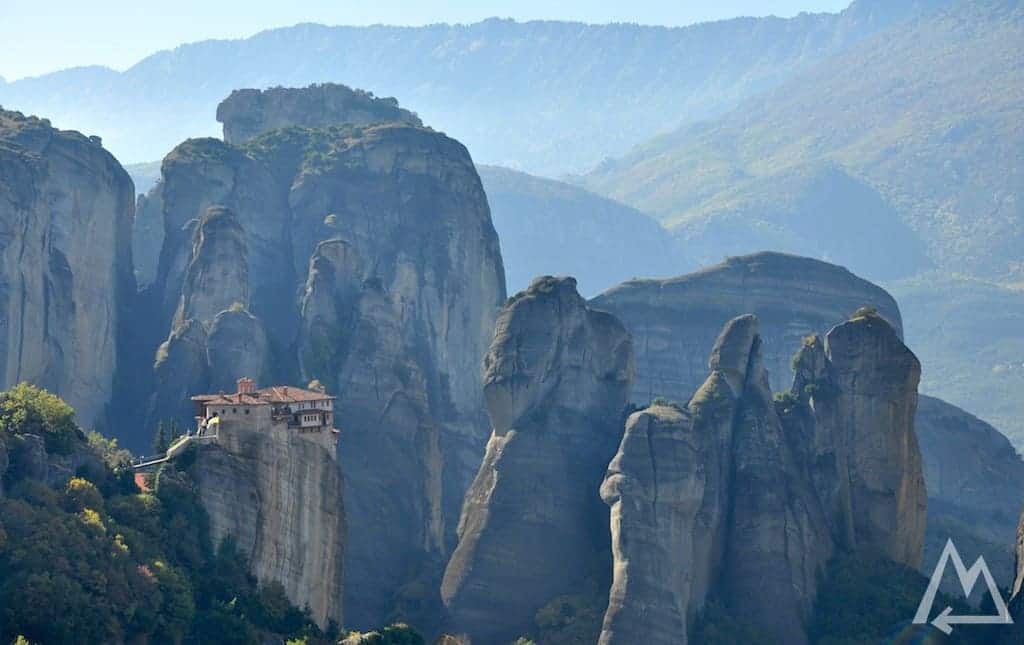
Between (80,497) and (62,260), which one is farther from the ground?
(62,260)

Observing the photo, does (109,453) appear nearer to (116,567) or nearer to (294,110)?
(116,567)

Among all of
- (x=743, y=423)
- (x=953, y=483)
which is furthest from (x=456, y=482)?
(x=953, y=483)

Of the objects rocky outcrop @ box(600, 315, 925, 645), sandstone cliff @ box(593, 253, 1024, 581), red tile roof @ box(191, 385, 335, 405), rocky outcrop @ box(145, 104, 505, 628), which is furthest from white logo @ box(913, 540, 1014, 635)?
sandstone cliff @ box(593, 253, 1024, 581)

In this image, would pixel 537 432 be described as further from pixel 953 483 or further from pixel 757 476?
pixel 953 483

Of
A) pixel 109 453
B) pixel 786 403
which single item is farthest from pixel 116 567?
pixel 786 403

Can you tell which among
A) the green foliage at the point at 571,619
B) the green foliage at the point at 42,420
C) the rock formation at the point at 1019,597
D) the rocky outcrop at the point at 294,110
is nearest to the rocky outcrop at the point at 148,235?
the rocky outcrop at the point at 294,110

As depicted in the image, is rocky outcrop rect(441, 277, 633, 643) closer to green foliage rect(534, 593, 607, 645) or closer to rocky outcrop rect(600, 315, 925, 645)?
green foliage rect(534, 593, 607, 645)
